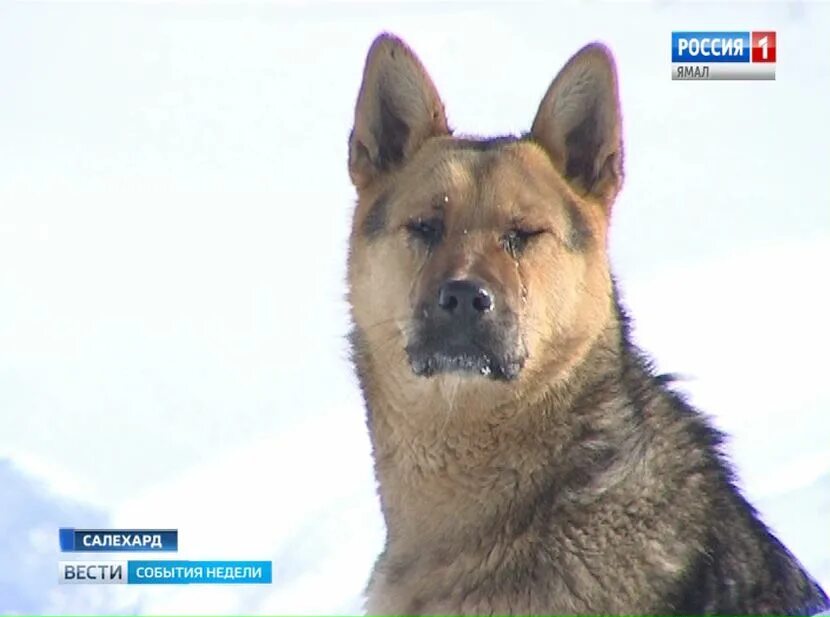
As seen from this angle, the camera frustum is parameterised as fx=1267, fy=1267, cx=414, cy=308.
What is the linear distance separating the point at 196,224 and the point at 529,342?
137 cm

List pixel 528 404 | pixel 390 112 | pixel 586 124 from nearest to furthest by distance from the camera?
pixel 528 404 < pixel 586 124 < pixel 390 112

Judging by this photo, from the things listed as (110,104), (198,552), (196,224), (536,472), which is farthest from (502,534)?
(110,104)

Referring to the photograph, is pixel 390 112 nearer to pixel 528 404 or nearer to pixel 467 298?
pixel 467 298

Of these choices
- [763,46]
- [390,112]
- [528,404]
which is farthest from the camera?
[763,46]

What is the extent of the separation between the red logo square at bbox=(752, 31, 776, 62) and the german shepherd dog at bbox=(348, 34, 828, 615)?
0.82 metres

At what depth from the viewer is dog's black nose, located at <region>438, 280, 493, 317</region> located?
3.31 meters

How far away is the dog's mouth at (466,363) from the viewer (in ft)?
11.1

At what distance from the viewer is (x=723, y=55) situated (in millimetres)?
4230

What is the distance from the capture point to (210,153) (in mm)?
4258
